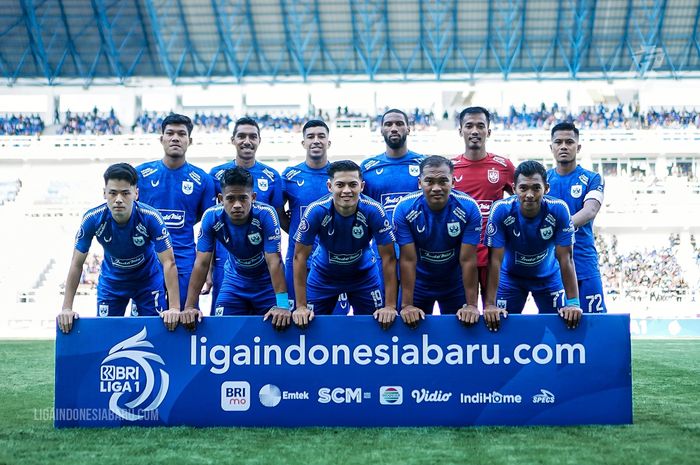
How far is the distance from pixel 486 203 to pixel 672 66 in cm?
3776

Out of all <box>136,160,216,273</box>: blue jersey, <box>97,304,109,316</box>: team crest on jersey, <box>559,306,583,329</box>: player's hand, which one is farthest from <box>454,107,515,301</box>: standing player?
<box>97,304,109,316</box>: team crest on jersey

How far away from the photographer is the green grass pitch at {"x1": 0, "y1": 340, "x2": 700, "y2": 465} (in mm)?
5102

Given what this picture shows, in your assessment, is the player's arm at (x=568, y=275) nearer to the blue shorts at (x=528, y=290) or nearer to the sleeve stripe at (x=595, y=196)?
the blue shorts at (x=528, y=290)

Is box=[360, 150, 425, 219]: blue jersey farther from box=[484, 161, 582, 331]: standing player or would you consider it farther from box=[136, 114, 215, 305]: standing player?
box=[136, 114, 215, 305]: standing player

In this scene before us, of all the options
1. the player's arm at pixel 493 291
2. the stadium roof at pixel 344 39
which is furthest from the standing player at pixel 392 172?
the stadium roof at pixel 344 39

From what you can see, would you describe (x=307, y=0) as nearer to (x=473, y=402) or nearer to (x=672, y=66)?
(x=672, y=66)

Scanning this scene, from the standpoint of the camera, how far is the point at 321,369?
6469 mm

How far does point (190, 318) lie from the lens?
21.0 ft

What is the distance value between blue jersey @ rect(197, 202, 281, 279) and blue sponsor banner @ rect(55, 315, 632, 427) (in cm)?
75

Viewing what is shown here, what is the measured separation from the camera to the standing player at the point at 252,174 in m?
8.27

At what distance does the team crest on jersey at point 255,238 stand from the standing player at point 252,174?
1035 mm

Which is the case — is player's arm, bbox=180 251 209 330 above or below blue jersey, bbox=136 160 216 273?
below

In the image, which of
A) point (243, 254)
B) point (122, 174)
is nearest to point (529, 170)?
point (243, 254)

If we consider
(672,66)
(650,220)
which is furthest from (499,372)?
(672,66)
